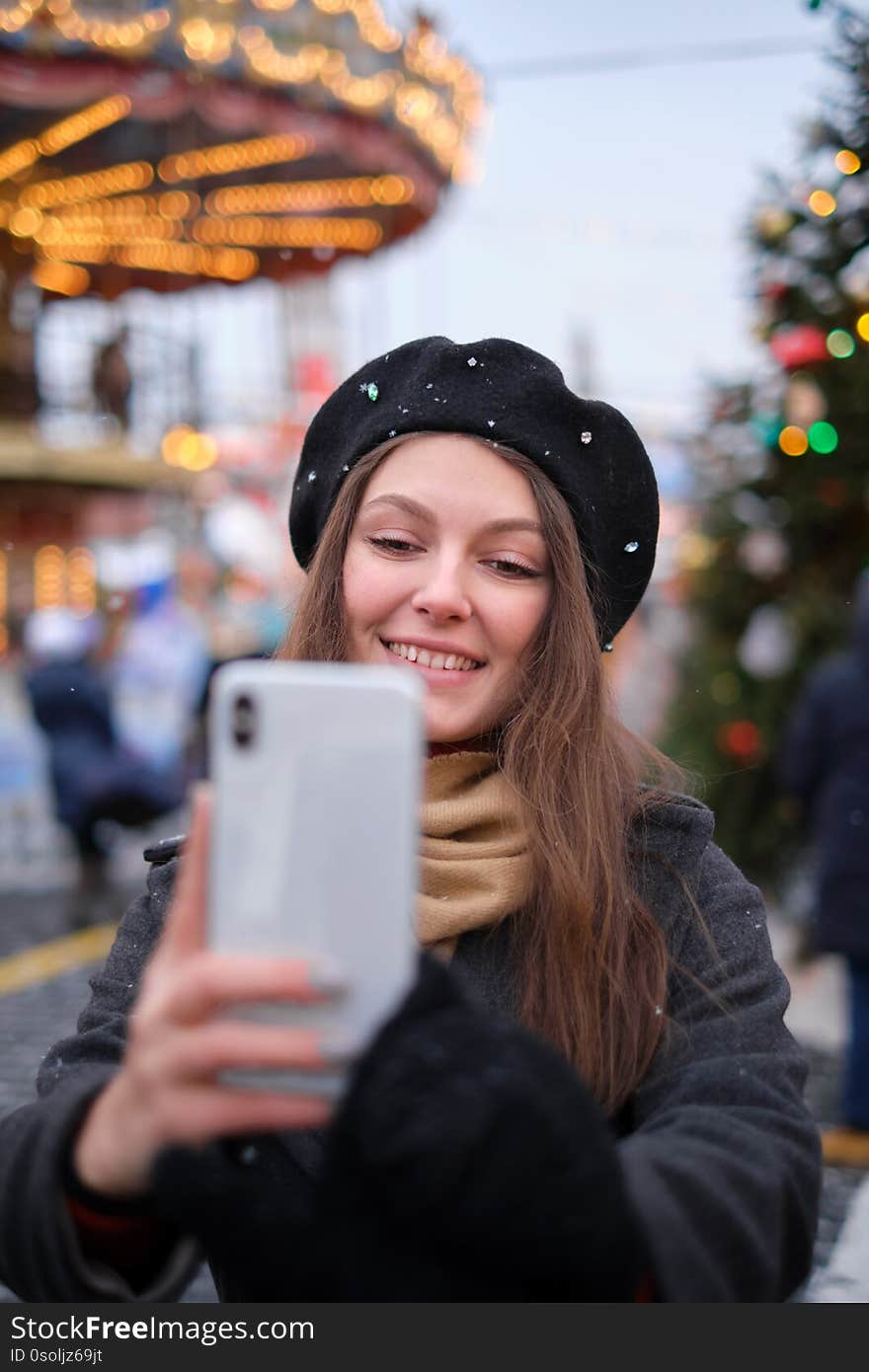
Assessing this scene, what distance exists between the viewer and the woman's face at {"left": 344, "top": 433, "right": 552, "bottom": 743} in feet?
4.77

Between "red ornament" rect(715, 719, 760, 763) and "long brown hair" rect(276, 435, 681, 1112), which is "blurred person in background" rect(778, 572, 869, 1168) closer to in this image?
"red ornament" rect(715, 719, 760, 763)

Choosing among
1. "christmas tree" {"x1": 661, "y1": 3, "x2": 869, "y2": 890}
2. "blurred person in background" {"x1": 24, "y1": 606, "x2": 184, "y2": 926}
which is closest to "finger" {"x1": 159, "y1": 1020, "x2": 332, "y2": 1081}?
"christmas tree" {"x1": 661, "y1": 3, "x2": 869, "y2": 890}

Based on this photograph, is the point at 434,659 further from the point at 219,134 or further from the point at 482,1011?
the point at 219,134

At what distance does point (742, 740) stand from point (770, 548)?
87 centimetres

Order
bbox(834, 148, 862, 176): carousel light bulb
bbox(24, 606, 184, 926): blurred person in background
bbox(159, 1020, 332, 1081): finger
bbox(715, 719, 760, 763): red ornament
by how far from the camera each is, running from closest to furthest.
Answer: bbox(159, 1020, 332, 1081): finger < bbox(834, 148, 862, 176): carousel light bulb < bbox(715, 719, 760, 763): red ornament < bbox(24, 606, 184, 926): blurred person in background

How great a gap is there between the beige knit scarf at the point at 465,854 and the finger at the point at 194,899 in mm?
482

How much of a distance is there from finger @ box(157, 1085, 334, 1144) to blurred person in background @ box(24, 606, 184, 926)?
560 centimetres

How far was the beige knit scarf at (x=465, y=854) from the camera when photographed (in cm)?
139

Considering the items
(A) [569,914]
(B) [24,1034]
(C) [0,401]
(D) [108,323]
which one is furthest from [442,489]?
(D) [108,323]

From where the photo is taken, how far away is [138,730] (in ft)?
27.4

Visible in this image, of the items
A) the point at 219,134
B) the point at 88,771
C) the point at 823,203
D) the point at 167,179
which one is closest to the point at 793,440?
the point at 823,203

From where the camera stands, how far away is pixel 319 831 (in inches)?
36.8

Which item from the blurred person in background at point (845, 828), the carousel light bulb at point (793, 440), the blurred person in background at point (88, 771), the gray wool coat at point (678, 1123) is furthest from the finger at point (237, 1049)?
the blurred person in background at point (88, 771)

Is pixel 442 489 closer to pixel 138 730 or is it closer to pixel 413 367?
pixel 413 367
